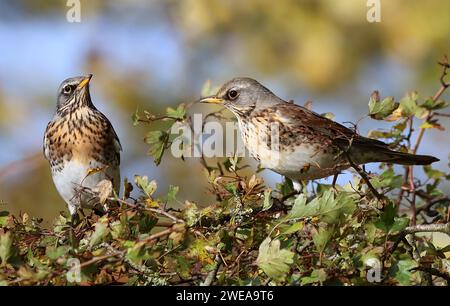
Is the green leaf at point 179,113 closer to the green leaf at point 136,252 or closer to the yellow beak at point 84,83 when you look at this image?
the green leaf at point 136,252

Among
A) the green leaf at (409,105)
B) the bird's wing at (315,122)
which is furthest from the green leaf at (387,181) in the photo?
the bird's wing at (315,122)

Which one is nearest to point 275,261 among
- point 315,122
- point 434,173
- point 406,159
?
point 434,173

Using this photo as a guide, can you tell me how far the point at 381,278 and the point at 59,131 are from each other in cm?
319

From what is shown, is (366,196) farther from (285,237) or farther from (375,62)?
(375,62)

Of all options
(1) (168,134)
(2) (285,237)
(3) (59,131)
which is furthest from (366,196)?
(3) (59,131)

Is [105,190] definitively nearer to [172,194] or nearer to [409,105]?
[172,194]

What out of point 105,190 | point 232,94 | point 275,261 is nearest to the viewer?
point 275,261

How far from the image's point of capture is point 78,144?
5.12m

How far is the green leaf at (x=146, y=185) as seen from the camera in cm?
297

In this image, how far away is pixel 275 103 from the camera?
4.96m

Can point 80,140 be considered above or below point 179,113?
below

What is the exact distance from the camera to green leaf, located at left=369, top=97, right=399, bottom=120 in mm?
3164

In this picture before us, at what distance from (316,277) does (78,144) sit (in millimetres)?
2997
